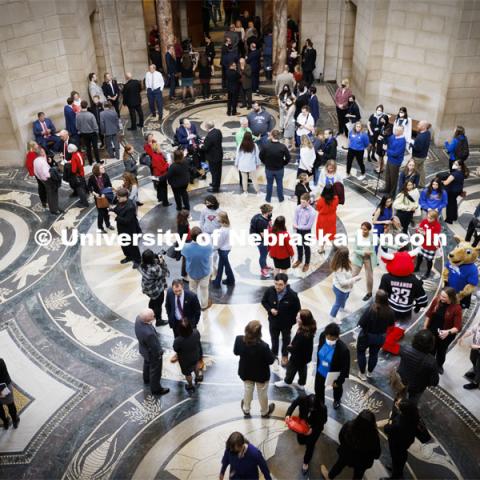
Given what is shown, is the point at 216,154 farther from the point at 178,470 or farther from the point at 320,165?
the point at 178,470

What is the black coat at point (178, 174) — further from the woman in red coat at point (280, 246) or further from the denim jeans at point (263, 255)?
the woman in red coat at point (280, 246)

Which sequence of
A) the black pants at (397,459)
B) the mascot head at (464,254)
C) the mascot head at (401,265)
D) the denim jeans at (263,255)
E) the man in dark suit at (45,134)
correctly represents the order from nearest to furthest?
the black pants at (397,459) → the mascot head at (401,265) → the mascot head at (464,254) → the denim jeans at (263,255) → the man in dark suit at (45,134)

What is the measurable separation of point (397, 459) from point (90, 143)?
32.8 feet

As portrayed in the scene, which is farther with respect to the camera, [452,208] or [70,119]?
[70,119]

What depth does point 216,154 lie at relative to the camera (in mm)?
11234

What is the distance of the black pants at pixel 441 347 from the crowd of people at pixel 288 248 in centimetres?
2

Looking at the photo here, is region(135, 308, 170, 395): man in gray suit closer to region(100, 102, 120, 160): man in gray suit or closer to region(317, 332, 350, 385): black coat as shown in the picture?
region(317, 332, 350, 385): black coat

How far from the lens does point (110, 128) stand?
1288cm

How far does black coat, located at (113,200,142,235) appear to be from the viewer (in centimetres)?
915

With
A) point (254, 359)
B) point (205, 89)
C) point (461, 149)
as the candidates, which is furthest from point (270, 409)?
Result: point (205, 89)

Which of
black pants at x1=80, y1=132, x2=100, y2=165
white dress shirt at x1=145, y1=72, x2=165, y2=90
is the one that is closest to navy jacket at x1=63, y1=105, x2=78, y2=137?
black pants at x1=80, y1=132, x2=100, y2=165

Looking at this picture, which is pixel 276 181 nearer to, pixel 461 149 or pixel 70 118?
pixel 461 149

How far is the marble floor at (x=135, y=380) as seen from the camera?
6305mm

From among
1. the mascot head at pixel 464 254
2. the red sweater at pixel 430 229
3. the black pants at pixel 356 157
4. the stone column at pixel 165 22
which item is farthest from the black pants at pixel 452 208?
the stone column at pixel 165 22
